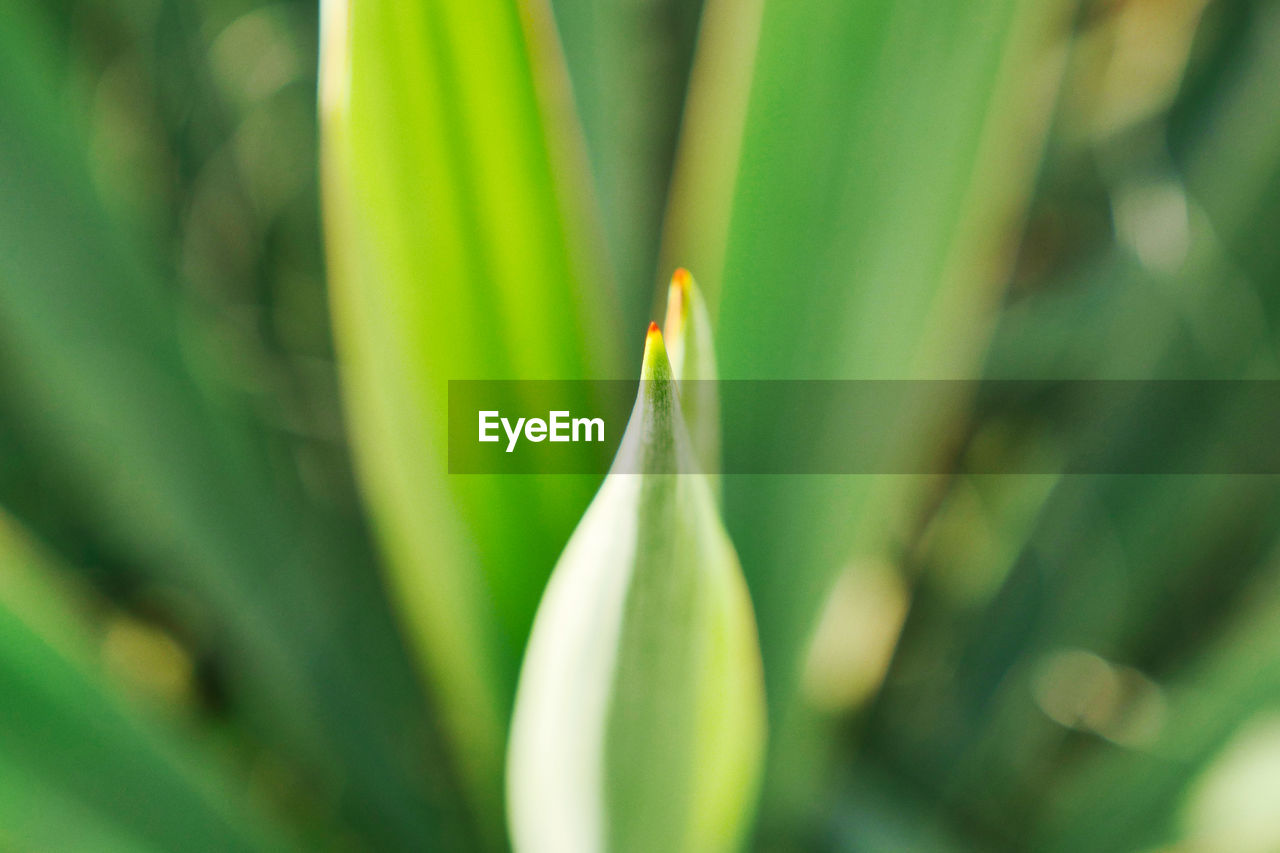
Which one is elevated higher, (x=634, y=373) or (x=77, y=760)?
(x=634, y=373)

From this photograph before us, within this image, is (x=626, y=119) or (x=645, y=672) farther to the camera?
(x=626, y=119)

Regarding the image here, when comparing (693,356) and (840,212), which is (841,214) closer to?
(840,212)

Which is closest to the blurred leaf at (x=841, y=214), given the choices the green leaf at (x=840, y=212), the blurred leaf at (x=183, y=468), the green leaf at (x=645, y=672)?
the green leaf at (x=840, y=212)

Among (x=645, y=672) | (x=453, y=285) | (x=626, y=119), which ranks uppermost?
(x=626, y=119)

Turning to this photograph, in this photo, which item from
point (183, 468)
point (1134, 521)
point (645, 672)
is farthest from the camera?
point (1134, 521)

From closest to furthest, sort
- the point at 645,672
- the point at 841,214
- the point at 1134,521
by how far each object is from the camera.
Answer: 1. the point at 645,672
2. the point at 841,214
3. the point at 1134,521

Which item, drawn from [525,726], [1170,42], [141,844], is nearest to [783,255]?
[525,726]

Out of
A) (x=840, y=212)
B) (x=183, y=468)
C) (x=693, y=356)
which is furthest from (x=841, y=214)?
(x=183, y=468)
